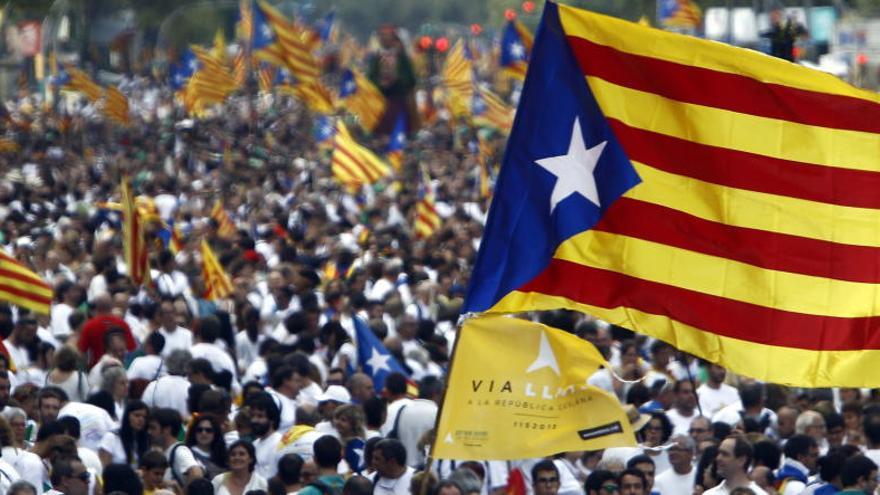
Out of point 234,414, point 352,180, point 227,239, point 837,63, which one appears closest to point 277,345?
point 234,414

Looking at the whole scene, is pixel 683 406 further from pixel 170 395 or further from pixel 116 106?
pixel 116 106

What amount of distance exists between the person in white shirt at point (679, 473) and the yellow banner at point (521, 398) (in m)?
2.99

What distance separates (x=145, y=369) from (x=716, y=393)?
3711 mm

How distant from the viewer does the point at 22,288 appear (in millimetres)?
14070

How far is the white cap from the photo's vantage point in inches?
493

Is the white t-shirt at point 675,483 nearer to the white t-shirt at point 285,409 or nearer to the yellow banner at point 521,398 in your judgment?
the white t-shirt at point 285,409

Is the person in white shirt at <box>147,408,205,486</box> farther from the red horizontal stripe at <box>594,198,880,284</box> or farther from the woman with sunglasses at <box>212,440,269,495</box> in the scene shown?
the red horizontal stripe at <box>594,198,880,284</box>

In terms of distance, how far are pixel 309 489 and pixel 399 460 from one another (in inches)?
21.3

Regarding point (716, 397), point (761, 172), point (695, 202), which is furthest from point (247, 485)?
point (716, 397)

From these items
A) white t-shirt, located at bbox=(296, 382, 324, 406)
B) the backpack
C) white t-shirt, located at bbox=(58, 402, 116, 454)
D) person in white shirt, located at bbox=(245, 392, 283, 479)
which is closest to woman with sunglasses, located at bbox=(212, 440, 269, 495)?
the backpack

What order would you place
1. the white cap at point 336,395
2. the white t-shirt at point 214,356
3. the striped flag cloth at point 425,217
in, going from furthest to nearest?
the striped flag cloth at point 425,217 < the white t-shirt at point 214,356 < the white cap at point 336,395

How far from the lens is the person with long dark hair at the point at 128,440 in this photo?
456 inches

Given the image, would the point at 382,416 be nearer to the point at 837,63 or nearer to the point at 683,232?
the point at 683,232

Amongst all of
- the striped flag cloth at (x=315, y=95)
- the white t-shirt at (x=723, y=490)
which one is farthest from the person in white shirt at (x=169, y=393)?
the striped flag cloth at (x=315, y=95)
